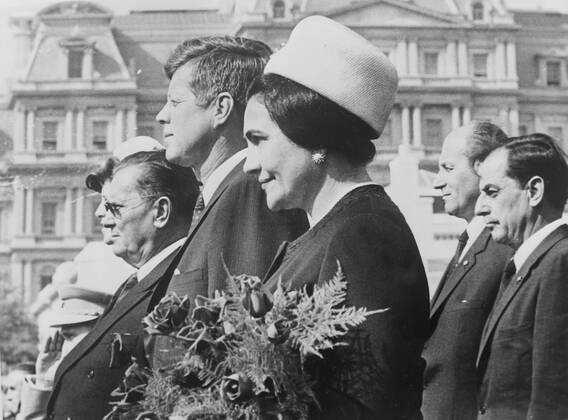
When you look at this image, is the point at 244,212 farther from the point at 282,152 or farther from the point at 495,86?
the point at 495,86

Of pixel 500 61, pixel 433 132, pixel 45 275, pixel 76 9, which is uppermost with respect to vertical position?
pixel 76 9

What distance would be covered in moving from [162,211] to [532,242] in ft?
3.46

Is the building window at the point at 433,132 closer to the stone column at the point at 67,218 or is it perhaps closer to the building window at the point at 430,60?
the building window at the point at 430,60

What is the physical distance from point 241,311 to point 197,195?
140 centimetres

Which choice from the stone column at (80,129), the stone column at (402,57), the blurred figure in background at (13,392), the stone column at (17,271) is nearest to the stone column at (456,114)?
the stone column at (402,57)

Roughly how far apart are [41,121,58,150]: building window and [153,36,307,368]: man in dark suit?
2645cm

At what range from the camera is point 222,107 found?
3254 millimetres

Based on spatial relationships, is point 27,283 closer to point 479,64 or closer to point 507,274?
point 479,64

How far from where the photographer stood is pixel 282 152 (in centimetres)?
253

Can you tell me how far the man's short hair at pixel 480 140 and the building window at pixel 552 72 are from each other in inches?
1245

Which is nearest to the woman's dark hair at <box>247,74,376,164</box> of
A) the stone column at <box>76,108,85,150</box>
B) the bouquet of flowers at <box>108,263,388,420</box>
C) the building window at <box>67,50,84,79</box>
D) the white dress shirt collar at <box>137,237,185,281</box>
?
the bouquet of flowers at <box>108,263,388,420</box>

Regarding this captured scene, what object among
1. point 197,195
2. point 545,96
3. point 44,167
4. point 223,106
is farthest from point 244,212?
point 545,96

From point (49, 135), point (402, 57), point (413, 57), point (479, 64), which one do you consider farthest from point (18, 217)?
point (479, 64)

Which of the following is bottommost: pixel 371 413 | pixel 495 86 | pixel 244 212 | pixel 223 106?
pixel 495 86
